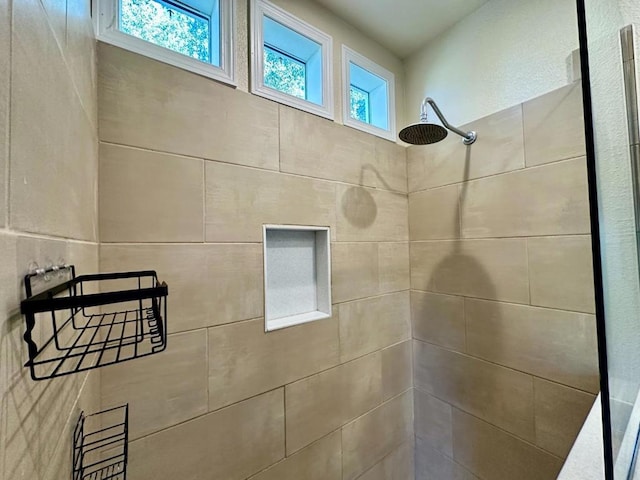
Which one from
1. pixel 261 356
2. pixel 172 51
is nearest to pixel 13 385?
pixel 261 356

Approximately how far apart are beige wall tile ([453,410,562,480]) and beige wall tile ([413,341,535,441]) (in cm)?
5

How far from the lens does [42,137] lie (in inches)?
17.7

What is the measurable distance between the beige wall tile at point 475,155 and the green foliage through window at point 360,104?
383 mm

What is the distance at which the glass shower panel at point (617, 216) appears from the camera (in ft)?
1.89

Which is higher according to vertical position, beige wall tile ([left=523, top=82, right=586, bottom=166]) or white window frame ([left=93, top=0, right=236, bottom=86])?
white window frame ([left=93, top=0, right=236, bottom=86])

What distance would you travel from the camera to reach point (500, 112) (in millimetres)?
1388

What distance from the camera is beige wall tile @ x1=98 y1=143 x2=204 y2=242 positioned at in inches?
34.9

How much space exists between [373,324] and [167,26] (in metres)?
1.69

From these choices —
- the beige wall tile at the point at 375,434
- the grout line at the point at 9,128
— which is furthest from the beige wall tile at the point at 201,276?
the beige wall tile at the point at 375,434

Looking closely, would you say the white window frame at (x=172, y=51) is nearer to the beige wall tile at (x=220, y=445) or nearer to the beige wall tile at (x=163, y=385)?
the beige wall tile at (x=163, y=385)

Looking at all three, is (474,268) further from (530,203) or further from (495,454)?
(495,454)

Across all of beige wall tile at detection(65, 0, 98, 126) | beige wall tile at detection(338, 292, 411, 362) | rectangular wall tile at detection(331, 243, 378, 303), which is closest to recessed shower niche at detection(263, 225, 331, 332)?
rectangular wall tile at detection(331, 243, 378, 303)

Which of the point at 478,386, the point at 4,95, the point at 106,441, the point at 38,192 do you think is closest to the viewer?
the point at 4,95

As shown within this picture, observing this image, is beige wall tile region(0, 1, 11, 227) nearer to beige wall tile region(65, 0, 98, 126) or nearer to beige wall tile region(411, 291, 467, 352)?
beige wall tile region(65, 0, 98, 126)
